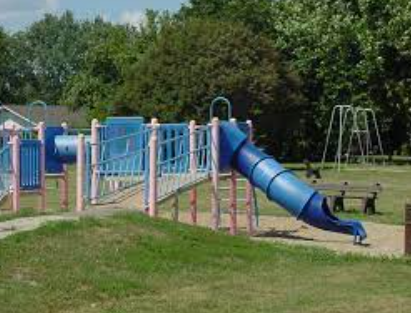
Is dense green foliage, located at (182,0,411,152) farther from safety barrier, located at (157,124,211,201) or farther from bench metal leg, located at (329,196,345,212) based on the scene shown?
safety barrier, located at (157,124,211,201)

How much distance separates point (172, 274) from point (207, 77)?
3906 centimetres

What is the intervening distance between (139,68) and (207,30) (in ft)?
12.6

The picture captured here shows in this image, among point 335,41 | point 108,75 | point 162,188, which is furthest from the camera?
point 108,75

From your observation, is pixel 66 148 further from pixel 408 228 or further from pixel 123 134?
pixel 408 228

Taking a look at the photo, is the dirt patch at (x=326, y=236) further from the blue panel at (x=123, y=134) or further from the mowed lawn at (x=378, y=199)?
the blue panel at (x=123, y=134)

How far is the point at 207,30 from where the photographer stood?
172 ft

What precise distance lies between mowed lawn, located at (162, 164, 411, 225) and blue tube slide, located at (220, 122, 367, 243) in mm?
3234

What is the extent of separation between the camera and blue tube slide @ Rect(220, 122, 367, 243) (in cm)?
1873

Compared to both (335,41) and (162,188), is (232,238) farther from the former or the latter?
(335,41)

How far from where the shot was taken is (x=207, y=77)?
164 feet

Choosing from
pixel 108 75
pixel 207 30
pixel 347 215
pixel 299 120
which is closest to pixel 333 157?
pixel 299 120

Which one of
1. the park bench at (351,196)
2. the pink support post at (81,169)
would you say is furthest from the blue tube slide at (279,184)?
the park bench at (351,196)

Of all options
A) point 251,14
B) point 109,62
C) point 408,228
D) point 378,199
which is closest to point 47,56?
point 109,62

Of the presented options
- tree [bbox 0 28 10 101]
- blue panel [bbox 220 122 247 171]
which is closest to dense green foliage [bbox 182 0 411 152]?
blue panel [bbox 220 122 247 171]
